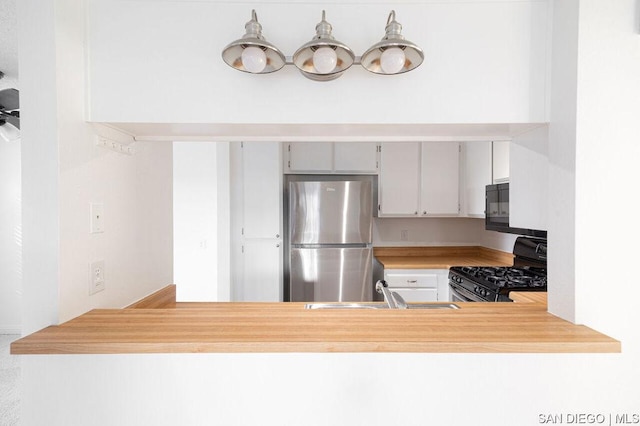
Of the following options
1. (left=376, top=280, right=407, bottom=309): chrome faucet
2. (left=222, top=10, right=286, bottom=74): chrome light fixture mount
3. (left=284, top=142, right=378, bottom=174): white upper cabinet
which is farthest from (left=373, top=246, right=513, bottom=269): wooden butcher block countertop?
(left=222, top=10, right=286, bottom=74): chrome light fixture mount

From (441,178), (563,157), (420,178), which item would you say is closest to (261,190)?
(420,178)

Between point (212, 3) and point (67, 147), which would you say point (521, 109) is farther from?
point (67, 147)

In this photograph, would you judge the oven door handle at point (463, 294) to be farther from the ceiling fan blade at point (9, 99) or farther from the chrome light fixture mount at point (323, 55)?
the ceiling fan blade at point (9, 99)

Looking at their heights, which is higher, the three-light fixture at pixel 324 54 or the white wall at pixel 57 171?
the three-light fixture at pixel 324 54

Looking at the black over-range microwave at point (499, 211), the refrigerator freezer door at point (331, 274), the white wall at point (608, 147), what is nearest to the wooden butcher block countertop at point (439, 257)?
the refrigerator freezer door at point (331, 274)

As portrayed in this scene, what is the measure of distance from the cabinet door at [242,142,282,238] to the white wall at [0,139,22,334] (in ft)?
8.07

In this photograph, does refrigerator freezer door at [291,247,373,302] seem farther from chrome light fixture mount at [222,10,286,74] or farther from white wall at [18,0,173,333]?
chrome light fixture mount at [222,10,286,74]

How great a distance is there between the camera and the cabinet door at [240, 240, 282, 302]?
311 cm

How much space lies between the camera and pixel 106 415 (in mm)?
834

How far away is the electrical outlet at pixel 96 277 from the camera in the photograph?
1.07 metres

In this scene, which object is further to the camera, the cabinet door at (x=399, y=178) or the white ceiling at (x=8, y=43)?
the cabinet door at (x=399, y=178)

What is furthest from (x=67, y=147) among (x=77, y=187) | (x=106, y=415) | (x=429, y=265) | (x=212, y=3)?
(x=429, y=265)

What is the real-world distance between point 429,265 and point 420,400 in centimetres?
223

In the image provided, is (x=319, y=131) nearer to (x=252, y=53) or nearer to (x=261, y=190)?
(x=252, y=53)
